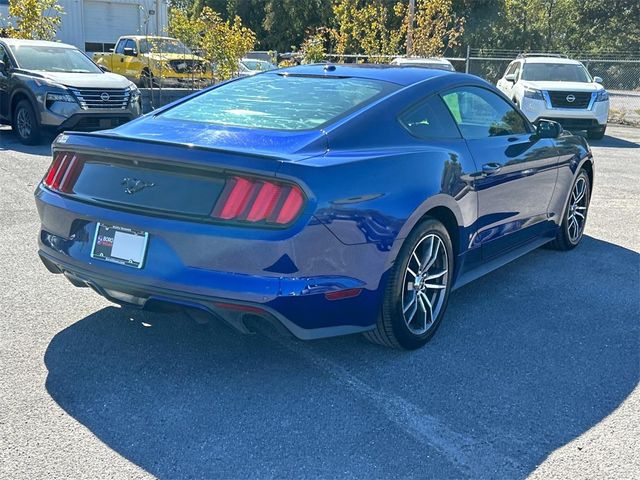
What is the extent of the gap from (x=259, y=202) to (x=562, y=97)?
1268cm

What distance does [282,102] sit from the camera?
3.97 m

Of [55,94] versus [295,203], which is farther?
[55,94]

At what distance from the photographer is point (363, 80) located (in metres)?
4.17

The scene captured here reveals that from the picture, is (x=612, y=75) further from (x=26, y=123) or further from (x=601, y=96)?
(x=26, y=123)

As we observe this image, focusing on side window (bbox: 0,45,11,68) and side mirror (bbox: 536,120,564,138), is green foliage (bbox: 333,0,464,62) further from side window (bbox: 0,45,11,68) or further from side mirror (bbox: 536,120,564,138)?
side mirror (bbox: 536,120,564,138)

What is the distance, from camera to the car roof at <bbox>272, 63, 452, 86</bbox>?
4.16 m

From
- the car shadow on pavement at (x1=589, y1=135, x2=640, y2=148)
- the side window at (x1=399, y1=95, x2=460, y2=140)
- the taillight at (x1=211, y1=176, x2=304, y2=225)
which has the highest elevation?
the side window at (x1=399, y1=95, x2=460, y2=140)

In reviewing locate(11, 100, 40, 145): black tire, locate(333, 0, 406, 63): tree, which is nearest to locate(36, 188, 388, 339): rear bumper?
locate(11, 100, 40, 145): black tire

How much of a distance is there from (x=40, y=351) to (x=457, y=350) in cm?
230

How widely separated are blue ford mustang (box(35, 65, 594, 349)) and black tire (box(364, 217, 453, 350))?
1 cm

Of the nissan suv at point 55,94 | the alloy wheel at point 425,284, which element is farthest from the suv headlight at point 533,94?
the alloy wheel at point 425,284

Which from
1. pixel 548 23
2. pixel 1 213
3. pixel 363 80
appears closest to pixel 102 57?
pixel 1 213

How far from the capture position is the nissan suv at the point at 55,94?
34.8 feet

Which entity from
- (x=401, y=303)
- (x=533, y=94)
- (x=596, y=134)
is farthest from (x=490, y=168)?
(x=596, y=134)
